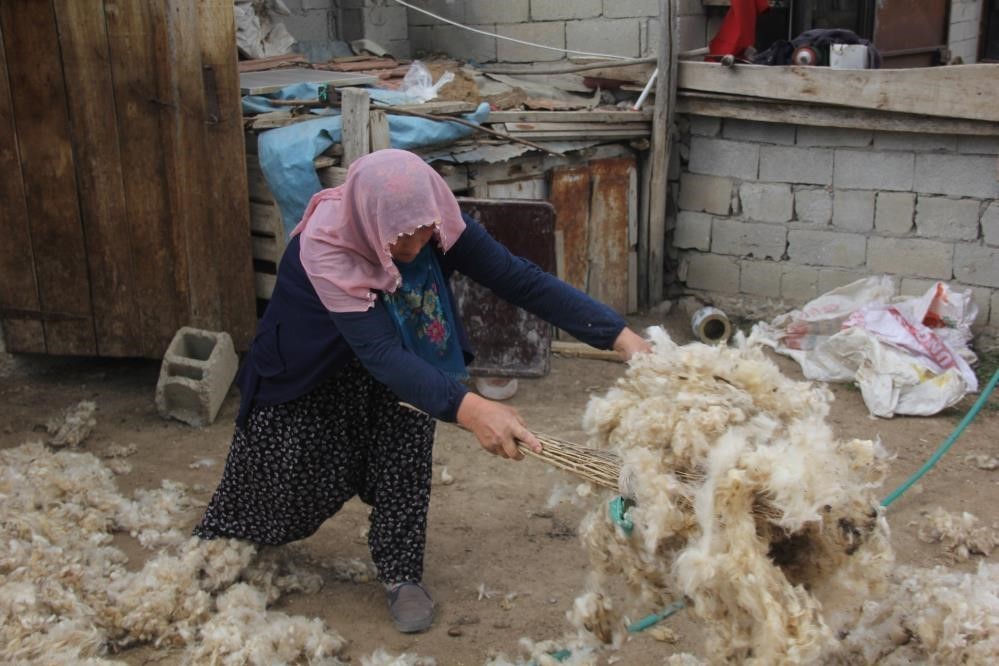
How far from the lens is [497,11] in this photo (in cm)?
788

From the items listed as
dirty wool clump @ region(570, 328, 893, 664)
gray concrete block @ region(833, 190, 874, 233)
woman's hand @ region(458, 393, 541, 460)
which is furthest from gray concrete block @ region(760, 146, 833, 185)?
woman's hand @ region(458, 393, 541, 460)

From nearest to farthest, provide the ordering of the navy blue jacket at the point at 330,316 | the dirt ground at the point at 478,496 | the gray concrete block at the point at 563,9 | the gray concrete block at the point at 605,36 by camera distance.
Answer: the navy blue jacket at the point at 330,316, the dirt ground at the point at 478,496, the gray concrete block at the point at 605,36, the gray concrete block at the point at 563,9

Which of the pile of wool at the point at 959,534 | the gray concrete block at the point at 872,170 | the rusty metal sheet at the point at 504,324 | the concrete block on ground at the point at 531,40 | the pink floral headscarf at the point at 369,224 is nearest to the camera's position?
the pink floral headscarf at the point at 369,224

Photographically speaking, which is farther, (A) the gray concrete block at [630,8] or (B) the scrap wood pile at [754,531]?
(A) the gray concrete block at [630,8]

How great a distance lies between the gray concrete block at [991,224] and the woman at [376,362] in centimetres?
406

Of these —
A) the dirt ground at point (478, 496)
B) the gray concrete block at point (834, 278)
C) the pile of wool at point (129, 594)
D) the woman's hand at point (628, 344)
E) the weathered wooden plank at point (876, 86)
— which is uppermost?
the weathered wooden plank at point (876, 86)

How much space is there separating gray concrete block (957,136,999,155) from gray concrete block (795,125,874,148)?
0.54 metres

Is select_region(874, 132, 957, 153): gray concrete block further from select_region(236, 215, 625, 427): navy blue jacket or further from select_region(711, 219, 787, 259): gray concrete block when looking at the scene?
select_region(236, 215, 625, 427): navy blue jacket

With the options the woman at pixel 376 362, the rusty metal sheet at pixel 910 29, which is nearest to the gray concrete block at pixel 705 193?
the rusty metal sheet at pixel 910 29

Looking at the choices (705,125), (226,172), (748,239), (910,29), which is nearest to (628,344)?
(226,172)

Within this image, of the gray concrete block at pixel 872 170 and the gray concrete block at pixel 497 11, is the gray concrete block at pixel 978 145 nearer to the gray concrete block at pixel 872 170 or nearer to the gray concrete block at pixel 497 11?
the gray concrete block at pixel 872 170

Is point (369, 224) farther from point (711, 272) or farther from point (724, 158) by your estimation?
point (711, 272)

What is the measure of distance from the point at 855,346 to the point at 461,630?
11.4 feet

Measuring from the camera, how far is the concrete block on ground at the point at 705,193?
7121 millimetres
